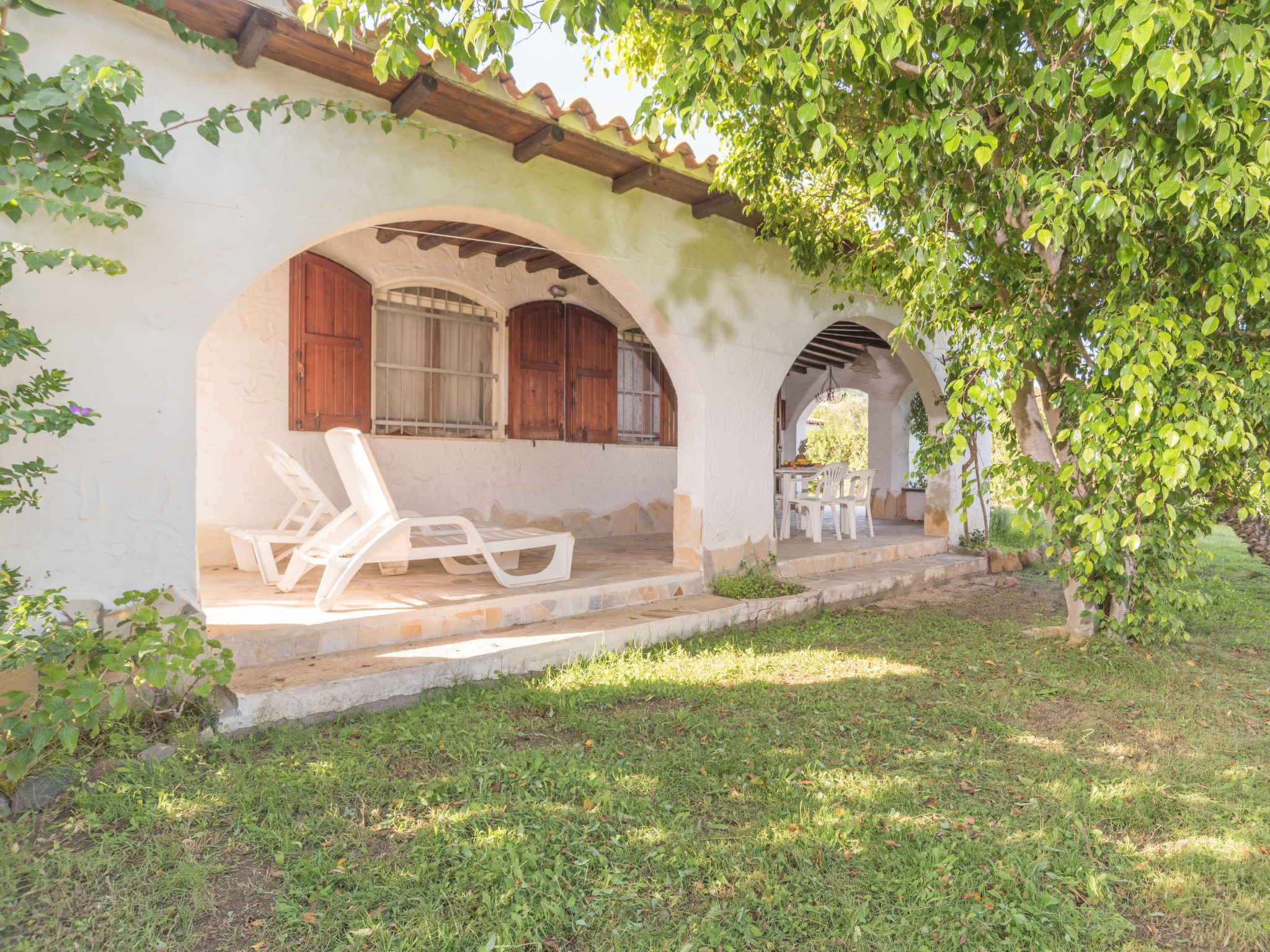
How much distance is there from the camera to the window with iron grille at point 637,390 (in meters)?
7.58

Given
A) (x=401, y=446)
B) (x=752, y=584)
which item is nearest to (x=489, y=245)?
(x=401, y=446)

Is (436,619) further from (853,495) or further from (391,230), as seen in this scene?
(853,495)

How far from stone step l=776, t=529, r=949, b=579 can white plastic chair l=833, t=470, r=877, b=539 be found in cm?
23

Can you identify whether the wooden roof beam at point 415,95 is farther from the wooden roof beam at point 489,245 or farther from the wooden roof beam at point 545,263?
the wooden roof beam at point 545,263

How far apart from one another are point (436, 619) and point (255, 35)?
107 inches

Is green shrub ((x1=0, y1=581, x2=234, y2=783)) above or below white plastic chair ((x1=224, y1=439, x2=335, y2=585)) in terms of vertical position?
below

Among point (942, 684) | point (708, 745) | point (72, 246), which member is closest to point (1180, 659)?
point (942, 684)

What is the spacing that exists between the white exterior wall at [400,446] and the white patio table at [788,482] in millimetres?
1293

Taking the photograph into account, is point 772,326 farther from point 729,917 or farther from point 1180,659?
point 729,917

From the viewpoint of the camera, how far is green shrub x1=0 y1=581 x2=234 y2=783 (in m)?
2.15

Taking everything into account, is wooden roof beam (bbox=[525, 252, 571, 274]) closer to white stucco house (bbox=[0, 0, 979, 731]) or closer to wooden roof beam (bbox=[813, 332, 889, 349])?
white stucco house (bbox=[0, 0, 979, 731])

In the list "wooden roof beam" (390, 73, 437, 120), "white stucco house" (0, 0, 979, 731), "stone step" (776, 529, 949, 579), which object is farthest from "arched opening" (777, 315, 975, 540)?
"wooden roof beam" (390, 73, 437, 120)

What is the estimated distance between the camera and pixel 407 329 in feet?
19.4

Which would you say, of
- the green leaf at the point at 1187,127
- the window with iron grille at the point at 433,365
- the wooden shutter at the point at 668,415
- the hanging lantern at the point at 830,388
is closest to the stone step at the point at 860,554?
the wooden shutter at the point at 668,415
